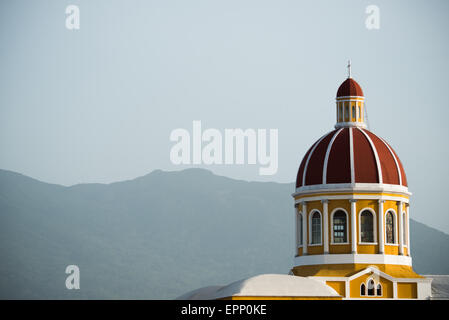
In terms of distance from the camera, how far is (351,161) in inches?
2736

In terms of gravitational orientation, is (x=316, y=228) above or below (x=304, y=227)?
below

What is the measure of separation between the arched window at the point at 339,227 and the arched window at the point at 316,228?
1.29m

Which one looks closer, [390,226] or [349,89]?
[390,226]

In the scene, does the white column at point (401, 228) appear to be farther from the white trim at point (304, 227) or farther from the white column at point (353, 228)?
the white trim at point (304, 227)

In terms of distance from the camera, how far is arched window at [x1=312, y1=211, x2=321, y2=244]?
69562mm

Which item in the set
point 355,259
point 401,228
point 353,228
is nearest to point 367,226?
point 353,228

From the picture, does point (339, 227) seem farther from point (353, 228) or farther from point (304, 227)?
point (304, 227)

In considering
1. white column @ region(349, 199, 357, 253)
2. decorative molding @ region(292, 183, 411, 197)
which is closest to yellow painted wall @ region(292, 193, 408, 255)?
white column @ region(349, 199, 357, 253)

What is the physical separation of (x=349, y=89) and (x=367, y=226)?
37.1 feet

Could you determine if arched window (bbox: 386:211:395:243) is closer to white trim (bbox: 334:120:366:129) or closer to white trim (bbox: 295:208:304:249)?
white trim (bbox: 295:208:304:249)

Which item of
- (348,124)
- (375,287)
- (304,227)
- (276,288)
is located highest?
(348,124)

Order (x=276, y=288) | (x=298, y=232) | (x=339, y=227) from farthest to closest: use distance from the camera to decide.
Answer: (x=298, y=232) < (x=339, y=227) < (x=276, y=288)
